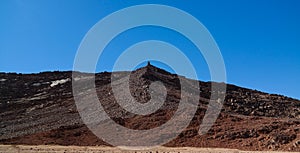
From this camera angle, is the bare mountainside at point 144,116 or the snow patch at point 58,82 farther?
the snow patch at point 58,82

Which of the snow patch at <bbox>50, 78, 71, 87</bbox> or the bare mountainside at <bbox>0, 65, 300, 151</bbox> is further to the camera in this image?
the snow patch at <bbox>50, 78, 71, 87</bbox>

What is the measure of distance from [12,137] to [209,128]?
68.8ft

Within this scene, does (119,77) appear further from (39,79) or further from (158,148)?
(158,148)

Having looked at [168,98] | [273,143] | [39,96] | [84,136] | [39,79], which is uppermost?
[39,79]

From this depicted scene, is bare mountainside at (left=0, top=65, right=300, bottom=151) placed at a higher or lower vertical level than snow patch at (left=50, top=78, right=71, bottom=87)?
lower

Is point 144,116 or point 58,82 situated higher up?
point 58,82

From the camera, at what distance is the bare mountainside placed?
42562 millimetres

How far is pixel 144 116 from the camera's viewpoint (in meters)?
48.1

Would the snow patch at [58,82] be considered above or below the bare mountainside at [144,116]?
above

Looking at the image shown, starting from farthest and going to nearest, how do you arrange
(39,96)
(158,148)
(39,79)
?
(39,79) < (39,96) < (158,148)

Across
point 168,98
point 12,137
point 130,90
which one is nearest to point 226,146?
point 168,98

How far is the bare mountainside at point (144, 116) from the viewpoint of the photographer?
140 feet

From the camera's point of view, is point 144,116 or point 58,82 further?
point 58,82

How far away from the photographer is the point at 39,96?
6300 cm
